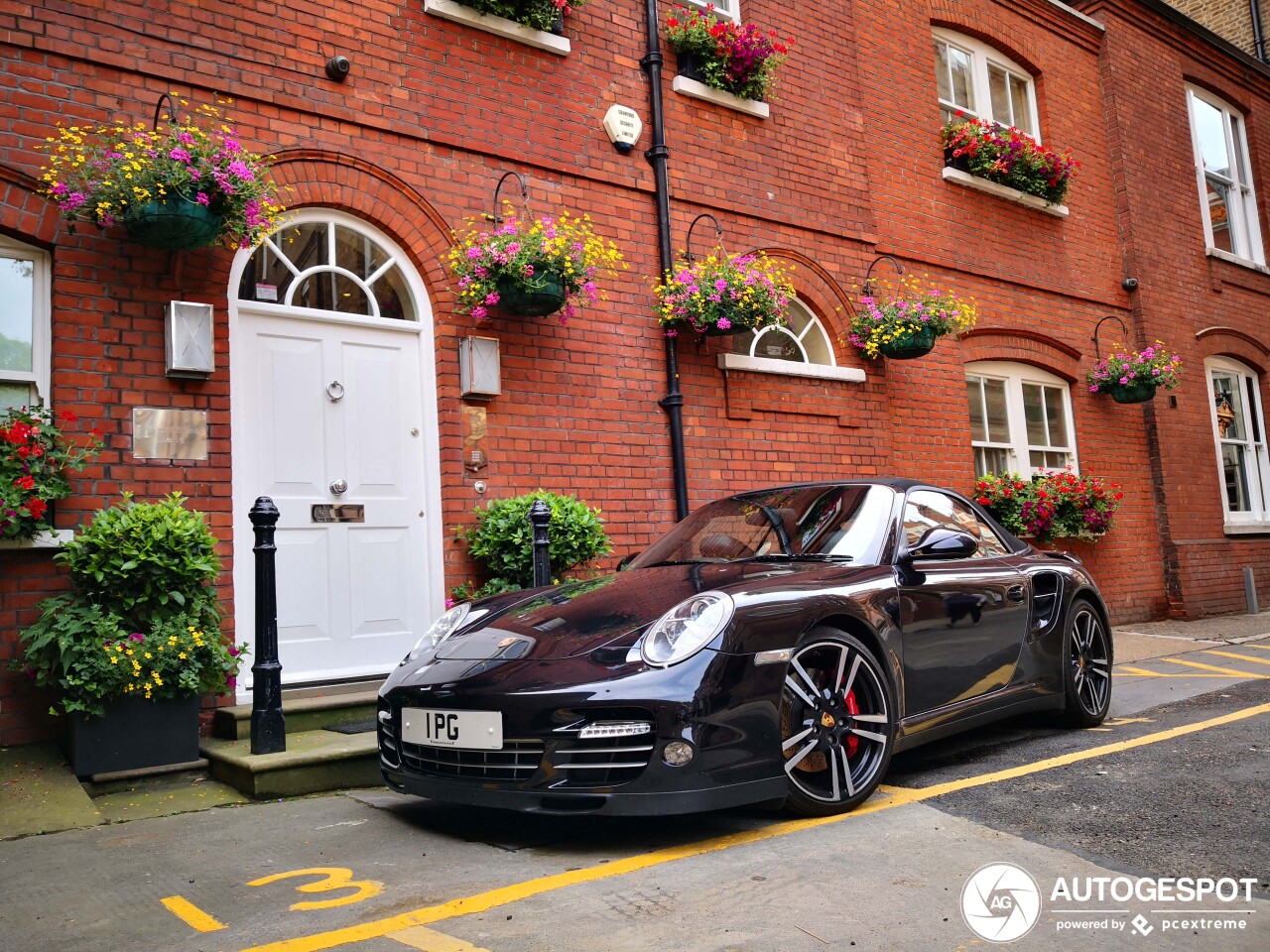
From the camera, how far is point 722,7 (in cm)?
932

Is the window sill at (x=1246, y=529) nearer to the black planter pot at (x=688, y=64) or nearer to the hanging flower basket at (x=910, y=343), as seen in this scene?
the hanging flower basket at (x=910, y=343)

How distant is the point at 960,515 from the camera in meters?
5.41

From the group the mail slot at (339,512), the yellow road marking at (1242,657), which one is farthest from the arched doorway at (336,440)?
the yellow road marking at (1242,657)

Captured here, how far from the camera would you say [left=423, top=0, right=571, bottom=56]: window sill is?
284 inches

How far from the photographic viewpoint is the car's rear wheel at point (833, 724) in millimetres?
3785

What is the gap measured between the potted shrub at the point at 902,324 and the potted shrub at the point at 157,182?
549 cm

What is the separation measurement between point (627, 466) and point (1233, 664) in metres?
5.11

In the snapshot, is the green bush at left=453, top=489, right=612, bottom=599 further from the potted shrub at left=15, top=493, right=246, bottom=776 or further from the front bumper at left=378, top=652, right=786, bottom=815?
the front bumper at left=378, top=652, right=786, bottom=815

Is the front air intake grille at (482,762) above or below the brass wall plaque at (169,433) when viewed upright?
below

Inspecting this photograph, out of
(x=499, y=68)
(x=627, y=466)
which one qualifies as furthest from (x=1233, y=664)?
(x=499, y=68)

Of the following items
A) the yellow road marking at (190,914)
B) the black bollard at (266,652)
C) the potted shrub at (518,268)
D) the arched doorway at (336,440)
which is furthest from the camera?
the potted shrub at (518,268)

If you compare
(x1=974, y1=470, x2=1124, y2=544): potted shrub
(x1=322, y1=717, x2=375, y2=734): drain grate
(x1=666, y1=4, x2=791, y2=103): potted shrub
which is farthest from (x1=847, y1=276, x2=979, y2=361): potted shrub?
(x1=322, y1=717, x2=375, y2=734): drain grate

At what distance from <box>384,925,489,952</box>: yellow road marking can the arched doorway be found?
3.41m

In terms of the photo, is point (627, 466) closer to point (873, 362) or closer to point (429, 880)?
point (873, 362)
